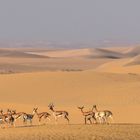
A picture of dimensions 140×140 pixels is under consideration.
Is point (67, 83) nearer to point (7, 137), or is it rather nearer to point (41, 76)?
point (41, 76)

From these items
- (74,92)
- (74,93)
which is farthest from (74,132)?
(74,92)

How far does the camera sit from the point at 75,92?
33000mm

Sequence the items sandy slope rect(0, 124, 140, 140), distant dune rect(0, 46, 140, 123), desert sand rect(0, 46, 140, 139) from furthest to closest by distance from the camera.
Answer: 1. distant dune rect(0, 46, 140, 123)
2. desert sand rect(0, 46, 140, 139)
3. sandy slope rect(0, 124, 140, 140)

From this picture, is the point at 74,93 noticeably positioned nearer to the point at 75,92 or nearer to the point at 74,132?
the point at 75,92

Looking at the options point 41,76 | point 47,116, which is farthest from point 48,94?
point 47,116

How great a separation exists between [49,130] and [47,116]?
2269 millimetres

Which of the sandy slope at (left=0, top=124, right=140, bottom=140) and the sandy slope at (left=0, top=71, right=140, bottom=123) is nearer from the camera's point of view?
the sandy slope at (left=0, top=124, right=140, bottom=140)

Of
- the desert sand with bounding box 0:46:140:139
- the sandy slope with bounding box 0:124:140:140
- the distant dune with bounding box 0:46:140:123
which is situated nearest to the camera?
the sandy slope with bounding box 0:124:140:140

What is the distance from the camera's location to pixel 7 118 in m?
19.3

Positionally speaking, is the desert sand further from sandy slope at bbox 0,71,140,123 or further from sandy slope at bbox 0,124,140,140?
sandy slope at bbox 0,124,140,140

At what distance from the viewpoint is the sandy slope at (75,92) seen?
27.3m

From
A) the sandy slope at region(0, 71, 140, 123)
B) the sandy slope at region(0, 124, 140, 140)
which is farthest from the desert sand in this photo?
the sandy slope at region(0, 124, 140, 140)

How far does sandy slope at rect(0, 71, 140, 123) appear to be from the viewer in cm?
2727

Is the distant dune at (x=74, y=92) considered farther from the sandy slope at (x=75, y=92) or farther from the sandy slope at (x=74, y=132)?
the sandy slope at (x=74, y=132)
